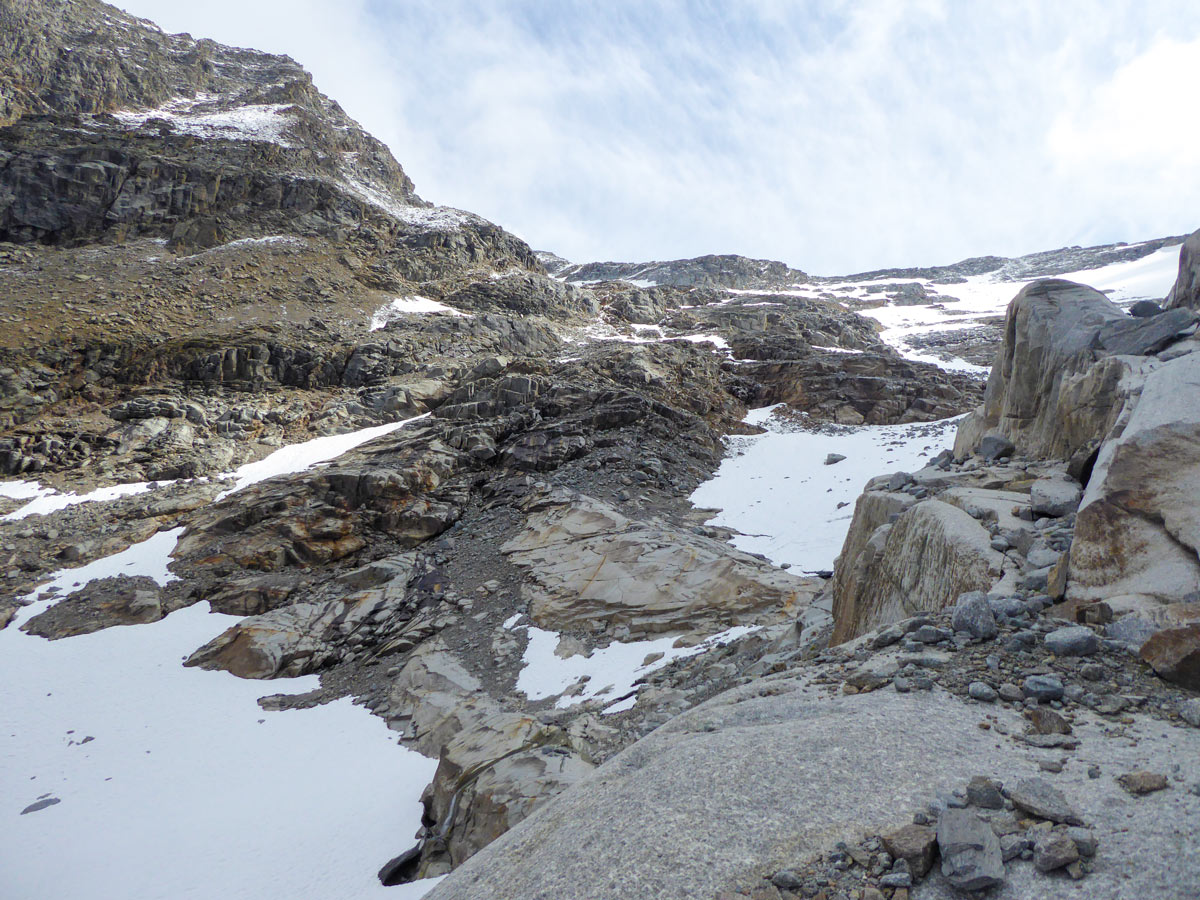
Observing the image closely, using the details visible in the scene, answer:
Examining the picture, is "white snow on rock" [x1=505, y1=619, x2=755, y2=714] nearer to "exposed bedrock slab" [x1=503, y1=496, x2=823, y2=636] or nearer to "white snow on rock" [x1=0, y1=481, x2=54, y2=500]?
"exposed bedrock slab" [x1=503, y1=496, x2=823, y2=636]

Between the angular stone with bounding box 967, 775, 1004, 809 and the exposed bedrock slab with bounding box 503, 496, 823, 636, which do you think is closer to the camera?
the angular stone with bounding box 967, 775, 1004, 809

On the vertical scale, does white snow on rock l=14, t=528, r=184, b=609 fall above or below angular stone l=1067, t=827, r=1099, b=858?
below

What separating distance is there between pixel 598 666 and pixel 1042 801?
33.1 feet

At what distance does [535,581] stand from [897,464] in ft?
49.7

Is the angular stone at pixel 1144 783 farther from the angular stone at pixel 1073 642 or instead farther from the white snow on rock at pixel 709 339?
the white snow on rock at pixel 709 339

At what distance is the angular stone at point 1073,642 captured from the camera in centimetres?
469

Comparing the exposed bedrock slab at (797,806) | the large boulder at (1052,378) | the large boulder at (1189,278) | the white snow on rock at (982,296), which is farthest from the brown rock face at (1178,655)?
the white snow on rock at (982,296)

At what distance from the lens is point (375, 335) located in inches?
1378

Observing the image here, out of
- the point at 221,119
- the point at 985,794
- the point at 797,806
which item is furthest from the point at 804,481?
the point at 221,119

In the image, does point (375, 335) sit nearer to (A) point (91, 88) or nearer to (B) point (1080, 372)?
(B) point (1080, 372)

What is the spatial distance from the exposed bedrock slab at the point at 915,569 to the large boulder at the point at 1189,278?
7.83m

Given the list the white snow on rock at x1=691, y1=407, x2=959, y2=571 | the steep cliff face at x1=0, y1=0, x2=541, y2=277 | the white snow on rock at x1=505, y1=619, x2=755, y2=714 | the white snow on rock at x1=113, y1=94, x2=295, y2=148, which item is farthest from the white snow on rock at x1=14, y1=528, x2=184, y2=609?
the white snow on rock at x1=113, y1=94, x2=295, y2=148

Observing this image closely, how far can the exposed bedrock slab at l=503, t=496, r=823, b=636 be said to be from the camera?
43.5 ft

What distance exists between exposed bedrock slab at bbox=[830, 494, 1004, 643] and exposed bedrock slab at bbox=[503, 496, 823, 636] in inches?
148
